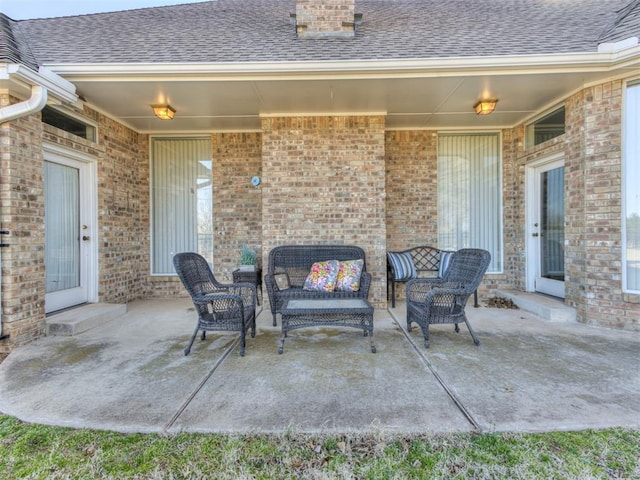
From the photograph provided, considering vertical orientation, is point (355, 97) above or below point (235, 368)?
above

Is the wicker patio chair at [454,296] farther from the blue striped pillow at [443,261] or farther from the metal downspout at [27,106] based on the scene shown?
the metal downspout at [27,106]

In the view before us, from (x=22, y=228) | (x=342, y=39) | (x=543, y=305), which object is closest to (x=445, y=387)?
(x=543, y=305)

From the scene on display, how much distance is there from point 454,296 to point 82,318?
4429 millimetres

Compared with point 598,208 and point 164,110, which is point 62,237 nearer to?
point 164,110

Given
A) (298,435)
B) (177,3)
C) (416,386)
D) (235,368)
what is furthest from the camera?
(177,3)

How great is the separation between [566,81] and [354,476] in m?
4.80

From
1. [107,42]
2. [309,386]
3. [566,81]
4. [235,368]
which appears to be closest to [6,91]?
[107,42]

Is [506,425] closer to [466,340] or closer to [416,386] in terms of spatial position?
[416,386]

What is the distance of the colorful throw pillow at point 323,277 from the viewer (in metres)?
4.14

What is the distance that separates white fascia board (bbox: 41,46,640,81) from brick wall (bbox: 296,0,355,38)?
3.65ft

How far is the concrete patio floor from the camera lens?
2.01 metres

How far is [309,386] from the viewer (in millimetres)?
2443

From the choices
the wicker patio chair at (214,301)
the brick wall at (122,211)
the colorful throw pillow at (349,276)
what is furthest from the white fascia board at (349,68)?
the colorful throw pillow at (349,276)

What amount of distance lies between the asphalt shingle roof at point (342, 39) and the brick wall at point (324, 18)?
0.23m
